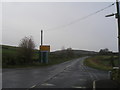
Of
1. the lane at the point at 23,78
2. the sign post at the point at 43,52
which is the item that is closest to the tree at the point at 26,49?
the sign post at the point at 43,52

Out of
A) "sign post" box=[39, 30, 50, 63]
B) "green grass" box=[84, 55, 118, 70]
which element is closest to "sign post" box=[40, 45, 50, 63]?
"sign post" box=[39, 30, 50, 63]

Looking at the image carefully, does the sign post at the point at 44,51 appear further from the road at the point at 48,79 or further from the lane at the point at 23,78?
the road at the point at 48,79

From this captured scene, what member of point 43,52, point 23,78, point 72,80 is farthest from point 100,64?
point 23,78

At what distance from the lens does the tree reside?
148ft

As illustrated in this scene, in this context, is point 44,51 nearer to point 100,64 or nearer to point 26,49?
point 26,49

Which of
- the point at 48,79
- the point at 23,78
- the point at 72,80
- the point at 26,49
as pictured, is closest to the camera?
the point at 72,80

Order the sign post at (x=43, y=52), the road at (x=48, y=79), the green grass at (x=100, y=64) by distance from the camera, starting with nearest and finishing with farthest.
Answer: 1. the road at (x=48, y=79)
2. the green grass at (x=100, y=64)
3. the sign post at (x=43, y=52)

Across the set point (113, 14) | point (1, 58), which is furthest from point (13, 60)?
point (113, 14)

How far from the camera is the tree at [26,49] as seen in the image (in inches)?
1781

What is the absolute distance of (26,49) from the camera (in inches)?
1781

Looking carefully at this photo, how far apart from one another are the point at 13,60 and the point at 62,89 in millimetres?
31174

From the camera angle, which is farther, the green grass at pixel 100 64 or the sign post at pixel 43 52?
the sign post at pixel 43 52

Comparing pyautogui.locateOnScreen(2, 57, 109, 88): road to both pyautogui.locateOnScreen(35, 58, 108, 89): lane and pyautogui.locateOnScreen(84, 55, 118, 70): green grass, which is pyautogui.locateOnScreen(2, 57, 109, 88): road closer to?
pyautogui.locateOnScreen(35, 58, 108, 89): lane

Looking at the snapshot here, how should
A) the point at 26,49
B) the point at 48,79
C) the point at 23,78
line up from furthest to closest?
the point at 26,49
the point at 23,78
the point at 48,79
